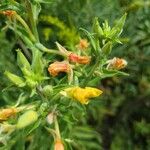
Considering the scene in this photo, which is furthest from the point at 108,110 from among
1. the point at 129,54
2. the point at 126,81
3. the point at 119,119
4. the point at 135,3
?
the point at 135,3

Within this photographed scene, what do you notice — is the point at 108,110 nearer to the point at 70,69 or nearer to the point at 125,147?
the point at 125,147

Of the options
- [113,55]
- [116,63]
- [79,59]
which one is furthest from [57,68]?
[113,55]

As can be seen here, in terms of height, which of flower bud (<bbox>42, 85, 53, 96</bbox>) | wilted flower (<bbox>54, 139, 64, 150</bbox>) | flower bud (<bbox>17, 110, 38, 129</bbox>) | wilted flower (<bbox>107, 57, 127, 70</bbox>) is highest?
wilted flower (<bbox>107, 57, 127, 70</bbox>)

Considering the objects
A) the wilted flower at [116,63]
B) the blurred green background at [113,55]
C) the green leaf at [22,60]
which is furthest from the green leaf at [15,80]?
the blurred green background at [113,55]

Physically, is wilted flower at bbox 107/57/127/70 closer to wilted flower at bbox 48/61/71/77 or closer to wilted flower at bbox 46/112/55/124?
wilted flower at bbox 48/61/71/77

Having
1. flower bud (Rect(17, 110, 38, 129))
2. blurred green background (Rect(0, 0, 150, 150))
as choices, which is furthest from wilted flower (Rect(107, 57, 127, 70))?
flower bud (Rect(17, 110, 38, 129))

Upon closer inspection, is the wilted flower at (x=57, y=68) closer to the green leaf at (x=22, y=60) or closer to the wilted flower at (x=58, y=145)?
the green leaf at (x=22, y=60)

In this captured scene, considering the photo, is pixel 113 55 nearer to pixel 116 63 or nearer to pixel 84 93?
pixel 116 63
